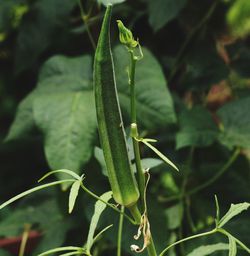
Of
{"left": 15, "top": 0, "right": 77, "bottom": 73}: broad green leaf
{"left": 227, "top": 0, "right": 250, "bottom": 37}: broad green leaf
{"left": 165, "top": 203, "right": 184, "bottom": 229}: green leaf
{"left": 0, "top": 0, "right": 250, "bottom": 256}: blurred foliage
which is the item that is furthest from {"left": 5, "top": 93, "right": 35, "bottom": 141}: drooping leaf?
{"left": 227, "top": 0, "right": 250, "bottom": 37}: broad green leaf

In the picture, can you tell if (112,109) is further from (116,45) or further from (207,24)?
(207,24)

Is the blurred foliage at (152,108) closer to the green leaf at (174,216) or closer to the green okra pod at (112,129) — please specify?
the green leaf at (174,216)

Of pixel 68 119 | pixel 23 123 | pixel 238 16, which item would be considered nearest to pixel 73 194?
pixel 68 119

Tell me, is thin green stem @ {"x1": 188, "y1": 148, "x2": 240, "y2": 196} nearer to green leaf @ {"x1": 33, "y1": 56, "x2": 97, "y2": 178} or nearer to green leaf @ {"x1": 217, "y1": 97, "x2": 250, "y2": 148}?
green leaf @ {"x1": 217, "y1": 97, "x2": 250, "y2": 148}

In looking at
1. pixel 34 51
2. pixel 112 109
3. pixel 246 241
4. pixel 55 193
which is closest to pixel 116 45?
pixel 34 51

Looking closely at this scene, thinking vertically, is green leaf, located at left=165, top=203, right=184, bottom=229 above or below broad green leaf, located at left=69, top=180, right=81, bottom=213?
below

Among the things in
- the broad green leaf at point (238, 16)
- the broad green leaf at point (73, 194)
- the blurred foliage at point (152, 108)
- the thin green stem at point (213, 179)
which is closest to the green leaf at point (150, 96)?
the blurred foliage at point (152, 108)

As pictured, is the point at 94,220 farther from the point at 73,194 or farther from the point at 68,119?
the point at 68,119
